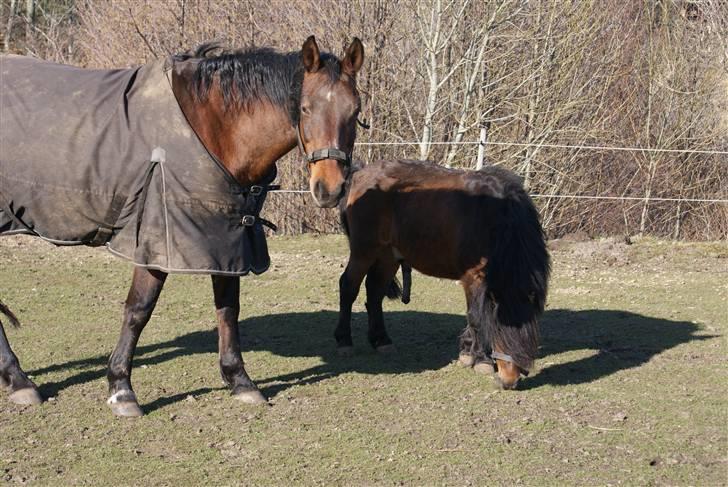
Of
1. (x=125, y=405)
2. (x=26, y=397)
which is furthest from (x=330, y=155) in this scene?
(x=26, y=397)

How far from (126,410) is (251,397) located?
76cm

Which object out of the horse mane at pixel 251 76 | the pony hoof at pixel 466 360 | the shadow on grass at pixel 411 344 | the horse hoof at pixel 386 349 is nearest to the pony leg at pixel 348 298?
the shadow on grass at pixel 411 344

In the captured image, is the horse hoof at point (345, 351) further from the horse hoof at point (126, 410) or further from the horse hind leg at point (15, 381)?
the horse hind leg at point (15, 381)

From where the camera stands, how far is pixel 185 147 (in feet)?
15.9

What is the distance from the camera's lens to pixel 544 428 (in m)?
4.98

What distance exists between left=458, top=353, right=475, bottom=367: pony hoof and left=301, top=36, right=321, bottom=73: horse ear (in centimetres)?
265

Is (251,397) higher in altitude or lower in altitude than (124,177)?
lower

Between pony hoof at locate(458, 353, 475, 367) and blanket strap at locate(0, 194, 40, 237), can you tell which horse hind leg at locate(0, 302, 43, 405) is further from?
pony hoof at locate(458, 353, 475, 367)

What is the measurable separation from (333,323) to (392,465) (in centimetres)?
347

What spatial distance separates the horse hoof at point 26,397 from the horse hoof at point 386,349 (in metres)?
2.59

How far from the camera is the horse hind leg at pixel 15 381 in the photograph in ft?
17.2

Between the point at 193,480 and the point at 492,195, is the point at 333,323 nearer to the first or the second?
the point at 492,195

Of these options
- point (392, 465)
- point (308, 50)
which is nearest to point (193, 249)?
point (308, 50)

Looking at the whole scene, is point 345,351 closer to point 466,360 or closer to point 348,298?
point 348,298
